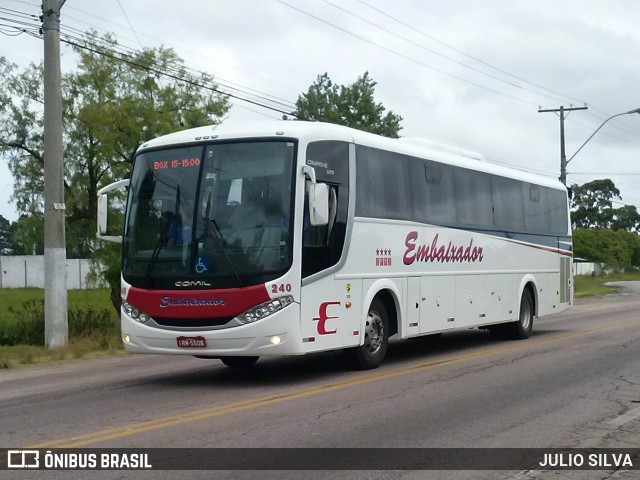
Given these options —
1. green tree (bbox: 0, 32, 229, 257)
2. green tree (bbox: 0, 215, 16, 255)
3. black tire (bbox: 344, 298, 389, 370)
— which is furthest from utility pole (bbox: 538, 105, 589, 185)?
green tree (bbox: 0, 215, 16, 255)

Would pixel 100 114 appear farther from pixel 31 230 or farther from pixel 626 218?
pixel 626 218

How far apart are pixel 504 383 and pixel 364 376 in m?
1.95

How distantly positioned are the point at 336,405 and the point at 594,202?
328 ft

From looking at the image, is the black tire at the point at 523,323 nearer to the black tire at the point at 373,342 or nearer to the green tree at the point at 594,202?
the black tire at the point at 373,342

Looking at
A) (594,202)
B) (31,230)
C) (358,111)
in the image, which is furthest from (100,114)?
(594,202)

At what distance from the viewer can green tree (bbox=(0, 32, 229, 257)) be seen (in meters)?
26.9

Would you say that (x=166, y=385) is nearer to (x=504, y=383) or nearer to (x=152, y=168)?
(x=152, y=168)

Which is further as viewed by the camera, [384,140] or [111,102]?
[111,102]

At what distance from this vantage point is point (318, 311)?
12.0 m

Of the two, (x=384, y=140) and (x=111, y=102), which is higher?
(x=111, y=102)

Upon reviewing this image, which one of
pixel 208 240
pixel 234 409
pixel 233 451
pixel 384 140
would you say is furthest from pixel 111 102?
pixel 233 451

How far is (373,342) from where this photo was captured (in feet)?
44.1

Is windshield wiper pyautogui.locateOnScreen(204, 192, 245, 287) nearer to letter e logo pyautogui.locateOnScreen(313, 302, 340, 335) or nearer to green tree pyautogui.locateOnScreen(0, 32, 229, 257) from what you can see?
letter e logo pyautogui.locateOnScreen(313, 302, 340, 335)

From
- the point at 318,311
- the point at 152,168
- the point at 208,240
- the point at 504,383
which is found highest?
the point at 152,168
